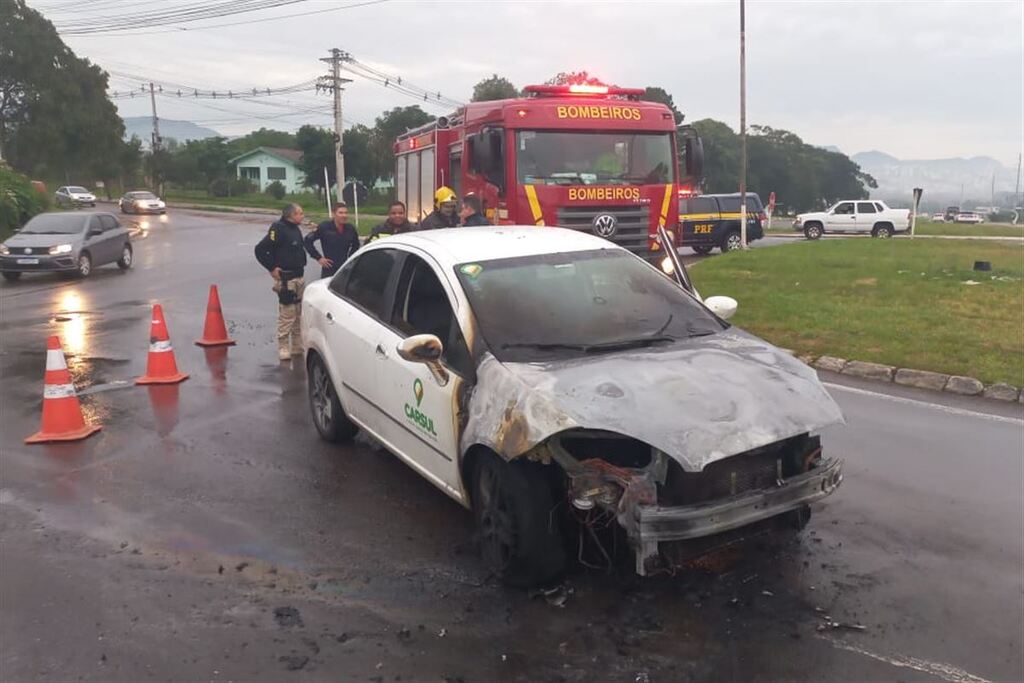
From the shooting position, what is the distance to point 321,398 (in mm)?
6500

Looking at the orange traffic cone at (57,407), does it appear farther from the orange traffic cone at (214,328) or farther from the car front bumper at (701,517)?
the car front bumper at (701,517)

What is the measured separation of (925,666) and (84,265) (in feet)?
62.9

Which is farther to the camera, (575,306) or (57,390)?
(57,390)

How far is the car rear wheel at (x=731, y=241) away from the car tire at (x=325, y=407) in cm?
2090

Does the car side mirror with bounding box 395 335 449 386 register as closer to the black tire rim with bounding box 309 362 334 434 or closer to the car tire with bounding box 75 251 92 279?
the black tire rim with bounding box 309 362 334 434

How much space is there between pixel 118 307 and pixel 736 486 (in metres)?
12.9

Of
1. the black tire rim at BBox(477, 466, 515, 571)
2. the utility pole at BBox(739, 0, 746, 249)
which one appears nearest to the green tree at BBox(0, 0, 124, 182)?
the utility pole at BBox(739, 0, 746, 249)

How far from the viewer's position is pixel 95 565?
4441mm

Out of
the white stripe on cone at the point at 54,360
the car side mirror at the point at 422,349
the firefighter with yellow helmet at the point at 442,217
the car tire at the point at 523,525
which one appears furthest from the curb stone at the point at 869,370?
the white stripe on cone at the point at 54,360

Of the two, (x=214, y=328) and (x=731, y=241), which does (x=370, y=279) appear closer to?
(x=214, y=328)

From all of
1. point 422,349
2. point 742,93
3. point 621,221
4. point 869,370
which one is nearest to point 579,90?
point 621,221

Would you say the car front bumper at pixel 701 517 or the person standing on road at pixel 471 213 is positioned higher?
the person standing on road at pixel 471 213

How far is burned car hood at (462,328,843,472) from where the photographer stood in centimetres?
360

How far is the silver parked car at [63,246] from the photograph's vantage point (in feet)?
59.6
